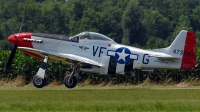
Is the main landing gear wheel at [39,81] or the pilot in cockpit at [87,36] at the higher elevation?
the pilot in cockpit at [87,36]

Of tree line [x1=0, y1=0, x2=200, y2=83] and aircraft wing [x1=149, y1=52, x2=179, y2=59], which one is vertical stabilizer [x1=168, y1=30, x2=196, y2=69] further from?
tree line [x1=0, y1=0, x2=200, y2=83]

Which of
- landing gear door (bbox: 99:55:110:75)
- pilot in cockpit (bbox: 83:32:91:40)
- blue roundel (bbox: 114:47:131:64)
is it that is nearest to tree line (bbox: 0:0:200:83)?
pilot in cockpit (bbox: 83:32:91:40)

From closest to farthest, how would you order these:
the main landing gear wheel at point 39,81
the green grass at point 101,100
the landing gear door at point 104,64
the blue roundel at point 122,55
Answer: the green grass at point 101,100, the blue roundel at point 122,55, the main landing gear wheel at point 39,81, the landing gear door at point 104,64

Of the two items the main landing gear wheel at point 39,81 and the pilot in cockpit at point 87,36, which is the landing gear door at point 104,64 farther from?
the main landing gear wheel at point 39,81

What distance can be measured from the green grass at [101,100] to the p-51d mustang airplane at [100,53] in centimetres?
145

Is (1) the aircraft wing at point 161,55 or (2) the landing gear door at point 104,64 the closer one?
(1) the aircraft wing at point 161,55

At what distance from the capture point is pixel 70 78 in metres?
26.4

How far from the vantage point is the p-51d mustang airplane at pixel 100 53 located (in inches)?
1016

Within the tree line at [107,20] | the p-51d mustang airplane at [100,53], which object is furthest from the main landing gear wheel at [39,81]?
the tree line at [107,20]

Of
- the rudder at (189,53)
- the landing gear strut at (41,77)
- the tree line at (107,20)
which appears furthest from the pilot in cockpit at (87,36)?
the tree line at (107,20)

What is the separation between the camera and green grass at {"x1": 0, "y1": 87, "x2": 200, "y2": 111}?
19.0 meters

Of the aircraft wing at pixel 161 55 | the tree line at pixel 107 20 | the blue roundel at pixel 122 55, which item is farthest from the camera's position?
the tree line at pixel 107 20

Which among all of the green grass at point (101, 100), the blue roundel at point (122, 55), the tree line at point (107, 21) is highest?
the tree line at point (107, 21)

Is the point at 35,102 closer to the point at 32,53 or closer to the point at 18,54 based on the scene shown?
the point at 32,53
